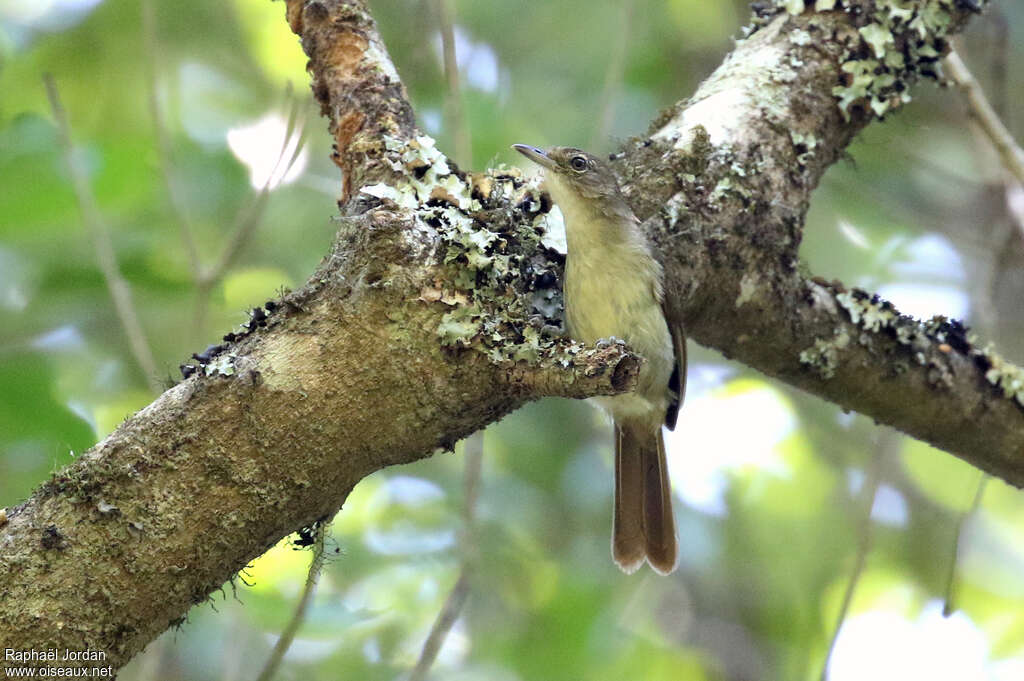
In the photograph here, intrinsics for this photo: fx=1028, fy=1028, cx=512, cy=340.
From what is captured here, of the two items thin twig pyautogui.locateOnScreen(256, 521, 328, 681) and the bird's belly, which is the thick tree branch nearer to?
the bird's belly

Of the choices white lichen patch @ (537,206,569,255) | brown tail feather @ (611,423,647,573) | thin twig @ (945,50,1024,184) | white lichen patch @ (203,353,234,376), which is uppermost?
thin twig @ (945,50,1024,184)

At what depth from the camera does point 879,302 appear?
10.1 feet

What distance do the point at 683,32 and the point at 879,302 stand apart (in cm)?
292

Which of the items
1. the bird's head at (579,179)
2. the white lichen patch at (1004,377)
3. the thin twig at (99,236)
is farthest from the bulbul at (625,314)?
the thin twig at (99,236)

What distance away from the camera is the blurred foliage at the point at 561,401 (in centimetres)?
430

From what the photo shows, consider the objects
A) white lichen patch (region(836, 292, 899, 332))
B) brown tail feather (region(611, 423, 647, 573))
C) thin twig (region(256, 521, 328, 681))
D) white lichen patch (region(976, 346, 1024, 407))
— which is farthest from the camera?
brown tail feather (region(611, 423, 647, 573))

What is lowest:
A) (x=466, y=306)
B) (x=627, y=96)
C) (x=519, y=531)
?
(x=466, y=306)

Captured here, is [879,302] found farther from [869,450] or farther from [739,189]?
[869,450]

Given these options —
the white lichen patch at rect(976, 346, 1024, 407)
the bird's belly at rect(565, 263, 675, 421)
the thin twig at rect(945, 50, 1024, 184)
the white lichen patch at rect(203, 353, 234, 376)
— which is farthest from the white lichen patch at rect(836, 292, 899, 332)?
the white lichen patch at rect(203, 353, 234, 376)

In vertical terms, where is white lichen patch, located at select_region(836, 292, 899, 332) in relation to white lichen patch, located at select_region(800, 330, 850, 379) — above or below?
above

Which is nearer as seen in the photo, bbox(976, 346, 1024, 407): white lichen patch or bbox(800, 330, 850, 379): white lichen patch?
bbox(800, 330, 850, 379): white lichen patch

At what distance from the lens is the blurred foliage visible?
14.1 feet

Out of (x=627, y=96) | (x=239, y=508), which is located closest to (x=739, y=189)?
(x=239, y=508)

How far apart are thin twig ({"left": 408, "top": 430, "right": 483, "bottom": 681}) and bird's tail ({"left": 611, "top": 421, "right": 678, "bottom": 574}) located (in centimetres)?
56
